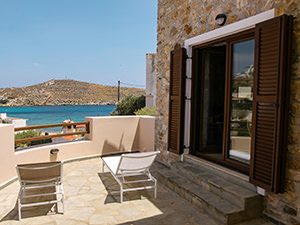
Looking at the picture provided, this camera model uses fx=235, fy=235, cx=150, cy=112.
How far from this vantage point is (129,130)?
20.6 ft

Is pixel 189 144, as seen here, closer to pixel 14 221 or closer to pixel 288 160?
pixel 288 160

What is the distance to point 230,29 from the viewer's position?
331 cm

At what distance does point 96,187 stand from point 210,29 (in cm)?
318

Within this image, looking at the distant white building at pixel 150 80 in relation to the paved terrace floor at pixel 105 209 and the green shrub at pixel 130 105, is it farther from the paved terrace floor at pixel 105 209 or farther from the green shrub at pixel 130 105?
the paved terrace floor at pixel 105 209

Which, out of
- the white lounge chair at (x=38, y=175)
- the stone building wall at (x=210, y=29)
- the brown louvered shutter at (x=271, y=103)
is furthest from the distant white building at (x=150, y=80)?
the brown louvered shutter at (x=271, y=103)

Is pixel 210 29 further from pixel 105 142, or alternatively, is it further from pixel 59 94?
pixel 59 94

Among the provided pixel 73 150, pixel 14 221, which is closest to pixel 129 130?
pixel 73 150

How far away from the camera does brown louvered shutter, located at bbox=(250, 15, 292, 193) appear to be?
245 cm

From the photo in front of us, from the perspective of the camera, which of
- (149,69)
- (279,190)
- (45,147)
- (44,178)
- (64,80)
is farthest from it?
(64,80)

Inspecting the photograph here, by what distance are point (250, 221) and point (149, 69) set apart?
1568 cm

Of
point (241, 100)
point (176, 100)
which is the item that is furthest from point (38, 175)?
point (241, 100)

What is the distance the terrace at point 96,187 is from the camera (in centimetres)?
292

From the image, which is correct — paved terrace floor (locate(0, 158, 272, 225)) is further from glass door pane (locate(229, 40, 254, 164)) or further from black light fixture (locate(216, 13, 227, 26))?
black light fixture (locate(216, 13, 227, 26))

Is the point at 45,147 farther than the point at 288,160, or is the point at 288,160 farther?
the point at 45,147
